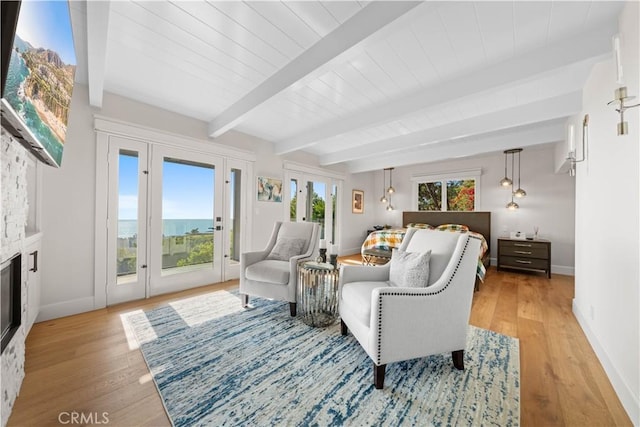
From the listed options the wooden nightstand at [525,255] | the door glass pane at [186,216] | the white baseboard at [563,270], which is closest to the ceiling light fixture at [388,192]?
the wooden nightstand at [525,255]

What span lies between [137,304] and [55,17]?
2.76 metres

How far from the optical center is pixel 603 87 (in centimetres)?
192

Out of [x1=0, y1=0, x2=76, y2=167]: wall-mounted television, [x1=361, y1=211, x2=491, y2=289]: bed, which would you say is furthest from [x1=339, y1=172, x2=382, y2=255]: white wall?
[x1=0, y1=0, x2=76, y2=167]: wall-mounted television

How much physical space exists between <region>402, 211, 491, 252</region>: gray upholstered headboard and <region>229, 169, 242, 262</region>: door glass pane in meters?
4.37

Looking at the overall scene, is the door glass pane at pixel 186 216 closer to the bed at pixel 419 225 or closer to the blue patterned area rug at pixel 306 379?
the blue patterned area rug at pixel 306 379

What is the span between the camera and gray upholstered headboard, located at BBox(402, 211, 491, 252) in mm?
5496

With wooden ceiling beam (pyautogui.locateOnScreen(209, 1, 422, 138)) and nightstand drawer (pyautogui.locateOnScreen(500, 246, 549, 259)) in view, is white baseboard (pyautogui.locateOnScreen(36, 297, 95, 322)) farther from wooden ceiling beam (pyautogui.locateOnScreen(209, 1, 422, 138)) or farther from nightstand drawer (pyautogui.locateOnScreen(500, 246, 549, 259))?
nightstand drawer (pyautogui.locateOnScreen(500, 246, 549, 259))

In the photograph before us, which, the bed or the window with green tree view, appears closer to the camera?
the bed

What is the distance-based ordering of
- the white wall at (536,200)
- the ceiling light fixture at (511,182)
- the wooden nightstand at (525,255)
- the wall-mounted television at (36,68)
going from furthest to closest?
1. the ceiling light fixture at (511,182)
2. the white wall at (536,200)
3. the wooden nightstand at (525,255)
4. the wall-mounted television at (36,68)

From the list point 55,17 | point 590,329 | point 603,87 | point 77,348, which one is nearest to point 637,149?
point 603,87

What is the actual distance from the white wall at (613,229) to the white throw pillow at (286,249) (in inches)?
100.0

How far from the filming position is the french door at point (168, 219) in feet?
9.80

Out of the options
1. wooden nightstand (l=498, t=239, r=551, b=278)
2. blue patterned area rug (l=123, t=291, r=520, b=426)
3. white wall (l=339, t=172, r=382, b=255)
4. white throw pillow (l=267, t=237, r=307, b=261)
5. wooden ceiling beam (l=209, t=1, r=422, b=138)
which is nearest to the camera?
blue patterned area rug (l=123, t=291, r=520, b=426)

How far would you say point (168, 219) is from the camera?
3.40 m
